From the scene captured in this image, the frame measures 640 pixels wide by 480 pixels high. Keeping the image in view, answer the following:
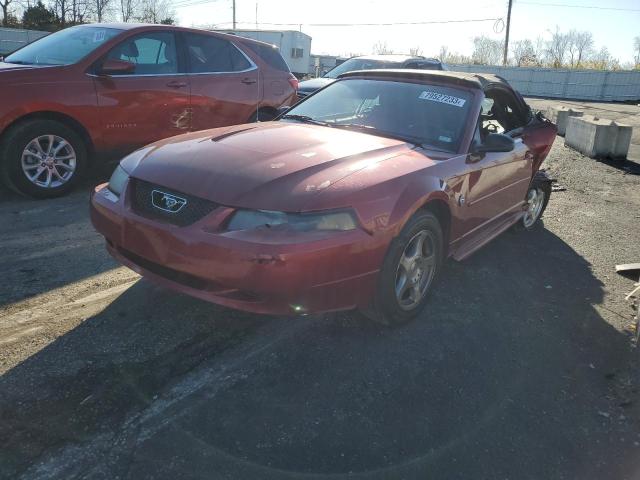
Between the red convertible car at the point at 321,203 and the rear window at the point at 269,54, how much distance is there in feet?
11.0

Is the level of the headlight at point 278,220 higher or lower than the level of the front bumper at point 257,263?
higher

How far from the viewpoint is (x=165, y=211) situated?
2.91 metres

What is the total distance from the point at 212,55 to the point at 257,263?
192 inches

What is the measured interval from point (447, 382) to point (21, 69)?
16.1 ft

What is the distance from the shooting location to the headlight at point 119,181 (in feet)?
10.6

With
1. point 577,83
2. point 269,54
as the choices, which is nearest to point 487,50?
point 577,83

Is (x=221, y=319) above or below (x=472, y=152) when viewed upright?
below

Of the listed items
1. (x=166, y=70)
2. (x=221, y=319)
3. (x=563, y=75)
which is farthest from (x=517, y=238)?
(x=563, y=75)

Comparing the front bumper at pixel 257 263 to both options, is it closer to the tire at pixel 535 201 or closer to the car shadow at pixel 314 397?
the car shadow at pixel 314 397

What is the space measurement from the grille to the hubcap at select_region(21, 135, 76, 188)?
277 cm

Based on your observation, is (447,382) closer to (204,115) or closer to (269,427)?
(269,427)

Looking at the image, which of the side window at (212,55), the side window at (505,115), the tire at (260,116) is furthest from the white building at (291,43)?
the side window at (505,115)

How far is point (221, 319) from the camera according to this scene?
3314 mm

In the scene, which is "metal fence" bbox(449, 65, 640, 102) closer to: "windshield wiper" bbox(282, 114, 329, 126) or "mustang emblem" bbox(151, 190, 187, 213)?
"windshield wiper" bbox(282, 114, 329, 126)
